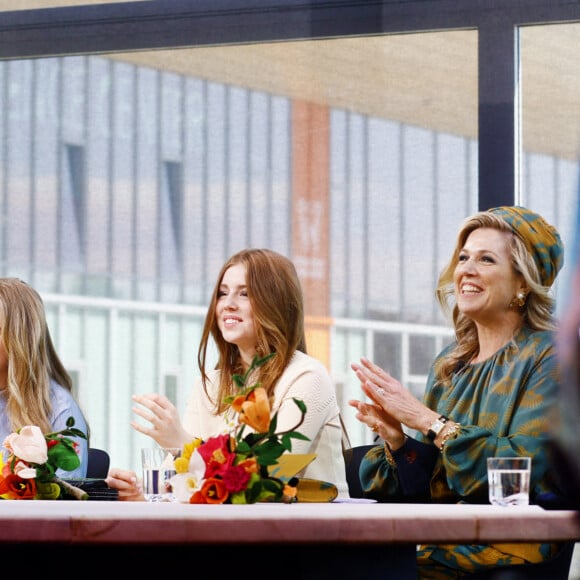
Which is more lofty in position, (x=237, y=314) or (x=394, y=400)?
(x=237, y=314)

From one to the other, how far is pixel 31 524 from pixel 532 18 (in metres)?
3.05

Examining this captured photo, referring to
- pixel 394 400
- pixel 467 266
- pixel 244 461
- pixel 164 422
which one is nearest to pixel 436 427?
pixel 394 400

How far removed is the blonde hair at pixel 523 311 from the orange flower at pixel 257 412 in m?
0.99

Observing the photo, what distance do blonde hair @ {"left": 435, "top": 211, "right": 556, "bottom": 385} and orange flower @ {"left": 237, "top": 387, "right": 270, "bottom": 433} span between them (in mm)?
992

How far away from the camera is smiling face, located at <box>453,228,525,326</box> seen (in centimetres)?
283

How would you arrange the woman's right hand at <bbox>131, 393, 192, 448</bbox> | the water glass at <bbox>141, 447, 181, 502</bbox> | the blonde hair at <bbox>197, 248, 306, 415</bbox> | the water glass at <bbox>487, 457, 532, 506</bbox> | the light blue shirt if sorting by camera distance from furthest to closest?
the light blue shirt < the blonde hair at <bbox>197, 248, 306, 415</bbox> < the woman's right hand at <bbox>131, 393, 192, 448</bbox> < the water glass at <bbox>141, 447, 181, 502</bbox> < the water glass at <bbox>487, 457, 532, 506</bbox>

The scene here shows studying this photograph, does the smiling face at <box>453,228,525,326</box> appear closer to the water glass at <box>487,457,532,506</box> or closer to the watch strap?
the watch strap

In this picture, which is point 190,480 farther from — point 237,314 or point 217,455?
point 237,314

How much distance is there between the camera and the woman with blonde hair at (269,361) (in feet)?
9.37

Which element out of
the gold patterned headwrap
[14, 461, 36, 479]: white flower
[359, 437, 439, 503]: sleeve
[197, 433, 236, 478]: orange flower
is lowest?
[359, 437, 439, 503]: sleeve

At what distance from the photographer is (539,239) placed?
2.91m

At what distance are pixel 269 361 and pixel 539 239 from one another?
81cm

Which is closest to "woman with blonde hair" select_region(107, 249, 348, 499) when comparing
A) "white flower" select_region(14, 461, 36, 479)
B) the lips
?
the lips

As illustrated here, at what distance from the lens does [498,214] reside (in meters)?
2.98
